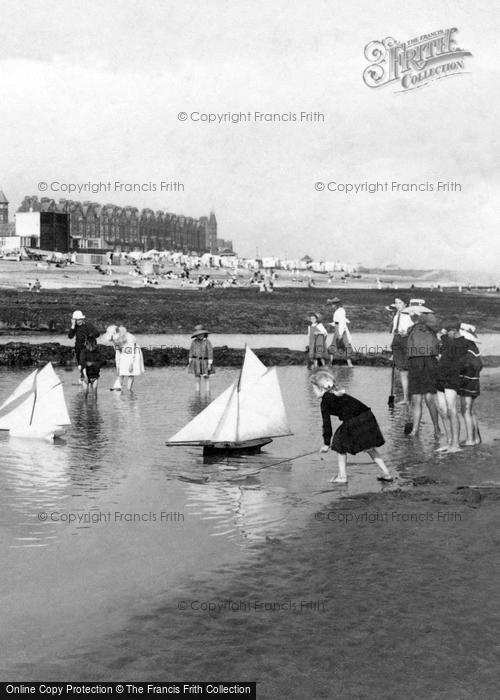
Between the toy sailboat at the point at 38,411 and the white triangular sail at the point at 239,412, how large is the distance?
9.25ft

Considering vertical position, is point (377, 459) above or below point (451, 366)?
below

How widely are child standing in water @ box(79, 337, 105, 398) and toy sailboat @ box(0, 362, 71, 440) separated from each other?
18.4 feet

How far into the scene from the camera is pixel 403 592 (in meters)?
7.59

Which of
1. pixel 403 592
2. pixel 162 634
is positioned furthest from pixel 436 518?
pixel 162 634

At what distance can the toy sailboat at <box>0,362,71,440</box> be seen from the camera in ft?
49.8

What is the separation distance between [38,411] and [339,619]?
365 inches

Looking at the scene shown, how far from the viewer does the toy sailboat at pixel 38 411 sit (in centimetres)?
1516

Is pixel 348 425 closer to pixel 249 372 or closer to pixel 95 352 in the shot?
pixel 249 372

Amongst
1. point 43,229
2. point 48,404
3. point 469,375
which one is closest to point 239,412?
point 469,375

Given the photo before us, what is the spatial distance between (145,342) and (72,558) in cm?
3482

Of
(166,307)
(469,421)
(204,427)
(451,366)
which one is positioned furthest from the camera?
(166,307)

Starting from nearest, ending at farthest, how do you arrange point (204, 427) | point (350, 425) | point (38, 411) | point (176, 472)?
1. point (350, 425)
2. point (176, 472)
3. point (204, 427)
4. point (38, 411)

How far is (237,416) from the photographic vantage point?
43.6ft

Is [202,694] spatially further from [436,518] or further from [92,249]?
[92,249]
